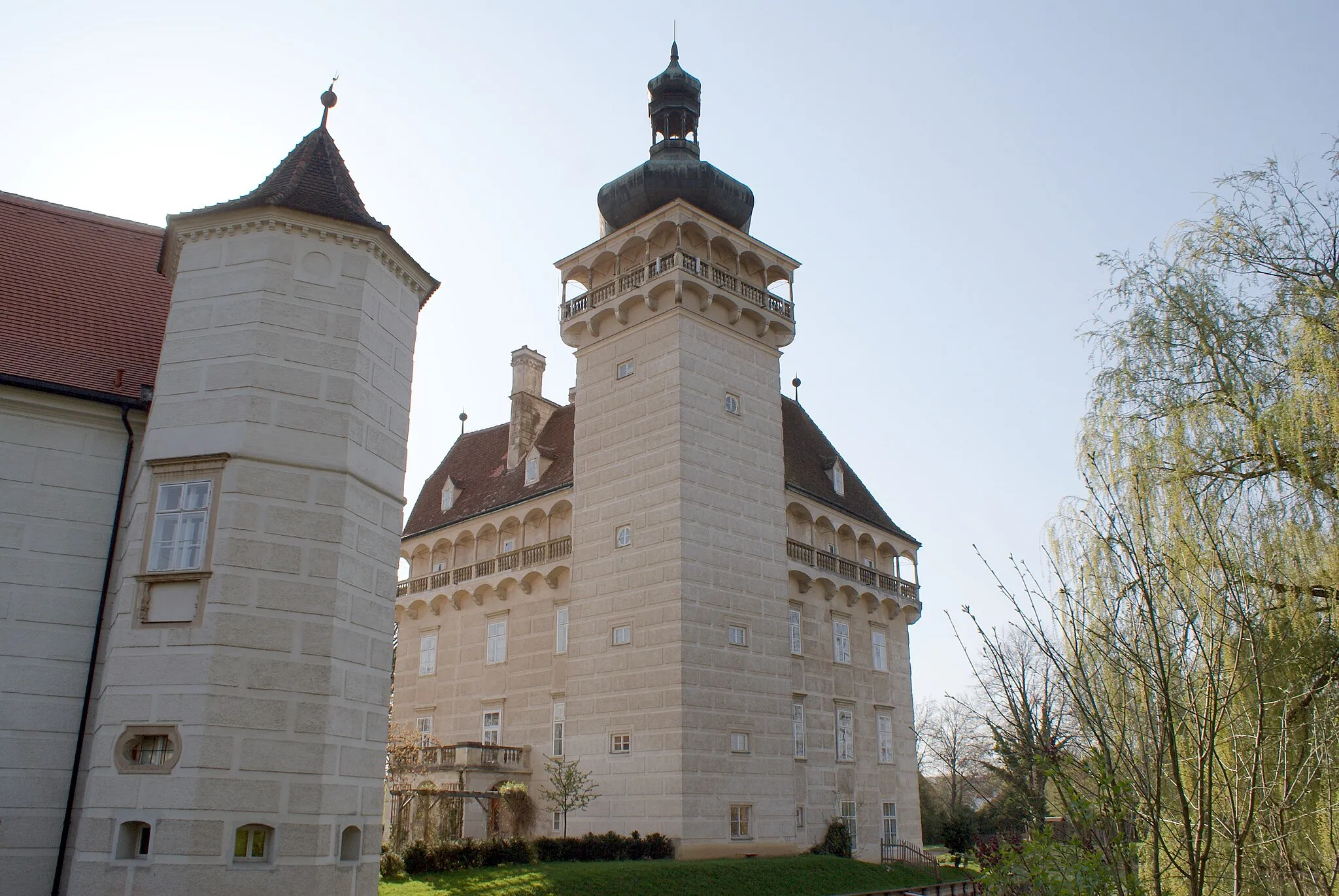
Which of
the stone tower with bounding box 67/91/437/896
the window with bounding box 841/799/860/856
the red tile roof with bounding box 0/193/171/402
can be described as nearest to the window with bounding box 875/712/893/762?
the window with bounding box 841/799/860/856

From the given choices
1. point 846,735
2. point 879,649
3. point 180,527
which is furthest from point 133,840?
point 879,649

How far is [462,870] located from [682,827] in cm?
639

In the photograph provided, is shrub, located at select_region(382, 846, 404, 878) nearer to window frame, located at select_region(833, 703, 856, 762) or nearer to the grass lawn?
the grass lawn

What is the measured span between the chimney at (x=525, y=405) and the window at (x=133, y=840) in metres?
25.1

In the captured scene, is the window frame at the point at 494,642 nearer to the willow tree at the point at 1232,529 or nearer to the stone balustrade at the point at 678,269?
the stone balustrade at the point at 678,269

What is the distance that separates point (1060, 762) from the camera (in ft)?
24.5

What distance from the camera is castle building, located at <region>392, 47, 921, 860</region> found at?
90.3 feet

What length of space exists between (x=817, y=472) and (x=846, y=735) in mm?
9144

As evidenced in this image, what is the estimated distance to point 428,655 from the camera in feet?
119

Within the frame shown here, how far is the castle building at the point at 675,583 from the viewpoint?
90.3ft

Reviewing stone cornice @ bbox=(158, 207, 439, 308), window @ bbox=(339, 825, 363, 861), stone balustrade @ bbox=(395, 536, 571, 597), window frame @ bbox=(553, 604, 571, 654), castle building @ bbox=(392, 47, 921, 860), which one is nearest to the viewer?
→ window @ bbox=(339, 825, 363, 861)

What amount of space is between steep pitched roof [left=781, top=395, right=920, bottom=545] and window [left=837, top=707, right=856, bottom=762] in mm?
6931

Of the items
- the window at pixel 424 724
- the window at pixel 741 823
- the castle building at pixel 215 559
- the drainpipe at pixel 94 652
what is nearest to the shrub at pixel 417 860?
the castle building at pixel 215 559

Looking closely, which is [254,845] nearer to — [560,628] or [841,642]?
[560,628]
